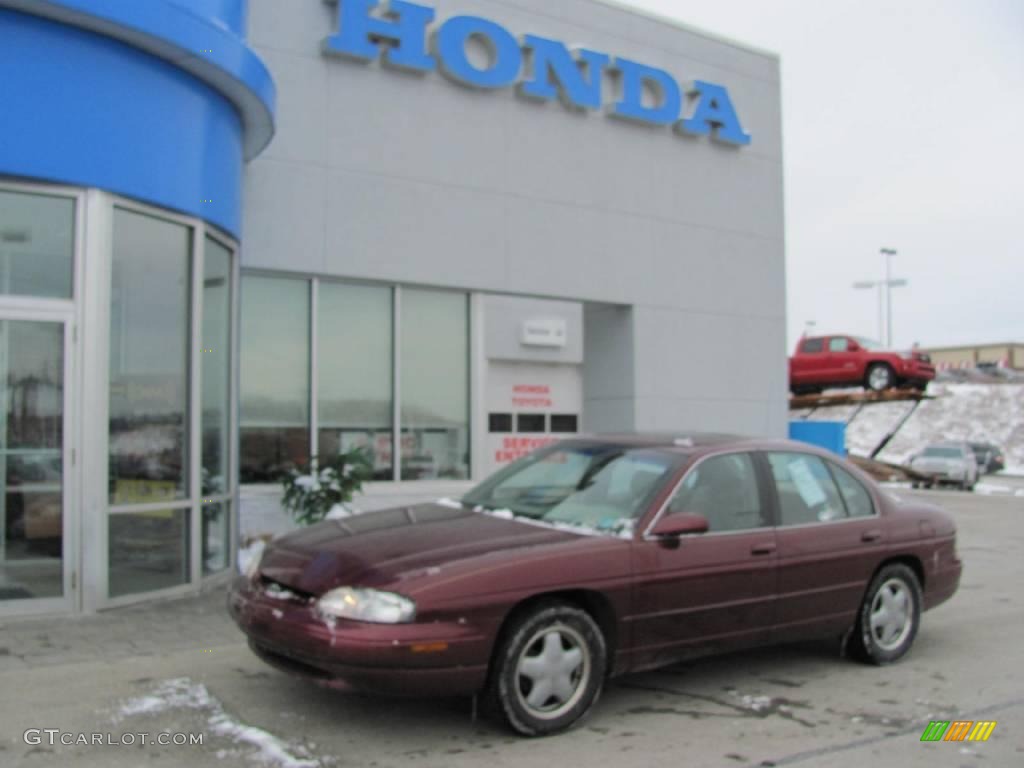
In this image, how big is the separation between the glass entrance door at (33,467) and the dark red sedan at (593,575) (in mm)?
2490

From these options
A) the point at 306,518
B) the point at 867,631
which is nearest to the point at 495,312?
the point at 306,518

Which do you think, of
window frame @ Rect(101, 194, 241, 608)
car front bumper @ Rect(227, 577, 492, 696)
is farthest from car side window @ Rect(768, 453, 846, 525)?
window frame @ Rect(101, 194, 241, 608)

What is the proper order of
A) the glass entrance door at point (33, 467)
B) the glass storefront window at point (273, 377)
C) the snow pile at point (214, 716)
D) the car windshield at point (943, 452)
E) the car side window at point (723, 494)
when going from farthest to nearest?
the car windshield at point (943, 452) < the glass storefront window at point (273, 377) < the glass entrance door at point (33, 467) < the car side window at point (723, 494) < the snow pile at point (214, 716)

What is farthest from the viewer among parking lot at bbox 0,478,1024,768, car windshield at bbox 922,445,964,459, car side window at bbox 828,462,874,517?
car windshield at bbox 922,445,964,459

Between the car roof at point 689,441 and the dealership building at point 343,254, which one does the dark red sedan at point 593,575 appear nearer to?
the car roof at point 689,441

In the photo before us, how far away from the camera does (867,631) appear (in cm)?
659

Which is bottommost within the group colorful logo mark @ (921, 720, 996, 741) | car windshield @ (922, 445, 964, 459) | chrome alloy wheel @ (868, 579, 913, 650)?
colorful logo mark @ (921, 720, 996, 741)

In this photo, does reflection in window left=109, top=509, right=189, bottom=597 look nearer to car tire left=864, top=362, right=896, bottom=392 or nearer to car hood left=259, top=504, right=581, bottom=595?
car hood left=259, top=504, right=581, bottom=595

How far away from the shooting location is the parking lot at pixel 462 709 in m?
4.75

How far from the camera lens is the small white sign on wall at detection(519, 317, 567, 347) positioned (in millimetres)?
12938

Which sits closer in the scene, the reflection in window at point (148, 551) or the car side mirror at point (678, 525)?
the car side mirror at point (678, 525)

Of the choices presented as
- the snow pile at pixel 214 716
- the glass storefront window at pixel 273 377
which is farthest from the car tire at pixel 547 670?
the glass storefront window at pixel 273 377

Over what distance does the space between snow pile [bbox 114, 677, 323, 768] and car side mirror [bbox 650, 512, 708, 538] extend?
211 cm

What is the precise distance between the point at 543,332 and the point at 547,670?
27.2 feet
